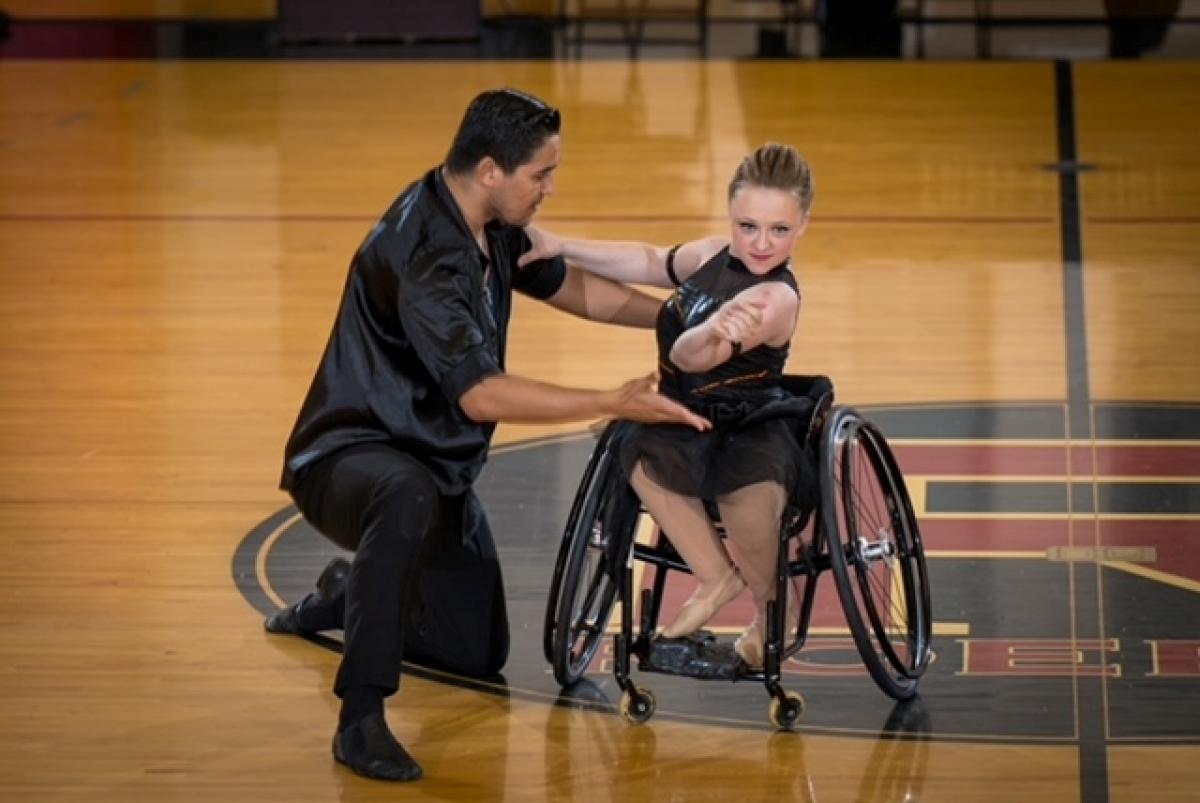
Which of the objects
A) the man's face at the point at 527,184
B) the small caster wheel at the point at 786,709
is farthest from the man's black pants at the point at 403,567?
the small caster wheel at the point at 786,709

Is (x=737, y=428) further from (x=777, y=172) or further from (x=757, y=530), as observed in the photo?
(x=777, y=172)

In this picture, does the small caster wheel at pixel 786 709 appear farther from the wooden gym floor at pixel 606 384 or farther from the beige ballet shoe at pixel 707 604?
the beige ballet shoe at pixel 707 604

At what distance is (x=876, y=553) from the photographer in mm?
4629

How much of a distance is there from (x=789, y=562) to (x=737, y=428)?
26cm

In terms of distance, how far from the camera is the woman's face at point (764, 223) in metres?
4.57

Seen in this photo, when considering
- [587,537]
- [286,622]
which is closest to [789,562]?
[587,537]

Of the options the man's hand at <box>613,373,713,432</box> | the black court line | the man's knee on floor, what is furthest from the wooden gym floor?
the man's hand at <box>613,373,713,432</box>

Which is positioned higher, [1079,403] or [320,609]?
[1079,403]

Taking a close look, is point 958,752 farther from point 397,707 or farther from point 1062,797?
point 397,707

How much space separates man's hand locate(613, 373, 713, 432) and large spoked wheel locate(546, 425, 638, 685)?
320 millimetres

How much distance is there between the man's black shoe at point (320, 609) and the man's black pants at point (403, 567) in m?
0.18

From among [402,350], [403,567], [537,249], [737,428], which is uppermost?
[537,249]

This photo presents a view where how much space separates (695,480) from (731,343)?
257mm

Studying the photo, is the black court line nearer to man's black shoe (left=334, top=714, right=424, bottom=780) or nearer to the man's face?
man's black shoe (left=334, top=714, right=424, bottom=780)
